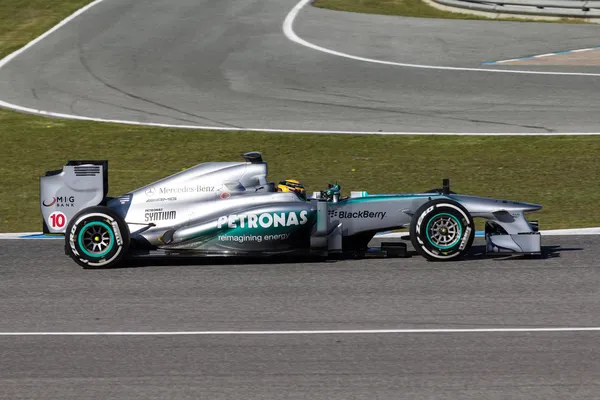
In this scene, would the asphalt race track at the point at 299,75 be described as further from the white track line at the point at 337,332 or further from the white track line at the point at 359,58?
the white track line at the point at 337,332

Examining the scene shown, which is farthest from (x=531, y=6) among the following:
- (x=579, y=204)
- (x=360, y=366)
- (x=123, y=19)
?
(x=360, y=366)

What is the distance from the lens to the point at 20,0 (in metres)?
31.7

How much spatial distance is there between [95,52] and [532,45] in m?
10.7

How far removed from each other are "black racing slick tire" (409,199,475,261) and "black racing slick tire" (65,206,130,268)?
9.90 feet

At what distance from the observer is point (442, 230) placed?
10602 mm

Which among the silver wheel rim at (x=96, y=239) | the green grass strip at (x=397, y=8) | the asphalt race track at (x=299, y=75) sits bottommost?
the silver wheel rim at (x=96, y=239)

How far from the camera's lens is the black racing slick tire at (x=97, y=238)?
10.5 m

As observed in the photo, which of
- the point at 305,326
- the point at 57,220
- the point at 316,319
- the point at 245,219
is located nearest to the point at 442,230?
the point at 245,219

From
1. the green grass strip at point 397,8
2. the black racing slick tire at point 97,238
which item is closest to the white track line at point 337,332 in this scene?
the black racing slick tire at point 97,238

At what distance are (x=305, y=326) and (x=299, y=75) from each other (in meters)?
14.6

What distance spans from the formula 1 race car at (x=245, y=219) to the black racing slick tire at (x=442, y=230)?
10 mm

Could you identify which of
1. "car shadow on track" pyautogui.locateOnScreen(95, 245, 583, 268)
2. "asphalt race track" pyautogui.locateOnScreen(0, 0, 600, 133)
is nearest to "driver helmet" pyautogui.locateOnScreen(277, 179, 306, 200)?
"car shadow on track" pyautogui.locateOnScreen(95, 245, 583, 268)

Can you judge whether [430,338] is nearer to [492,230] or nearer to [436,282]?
[436,282]

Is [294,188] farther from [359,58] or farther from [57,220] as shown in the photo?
[359,58]
